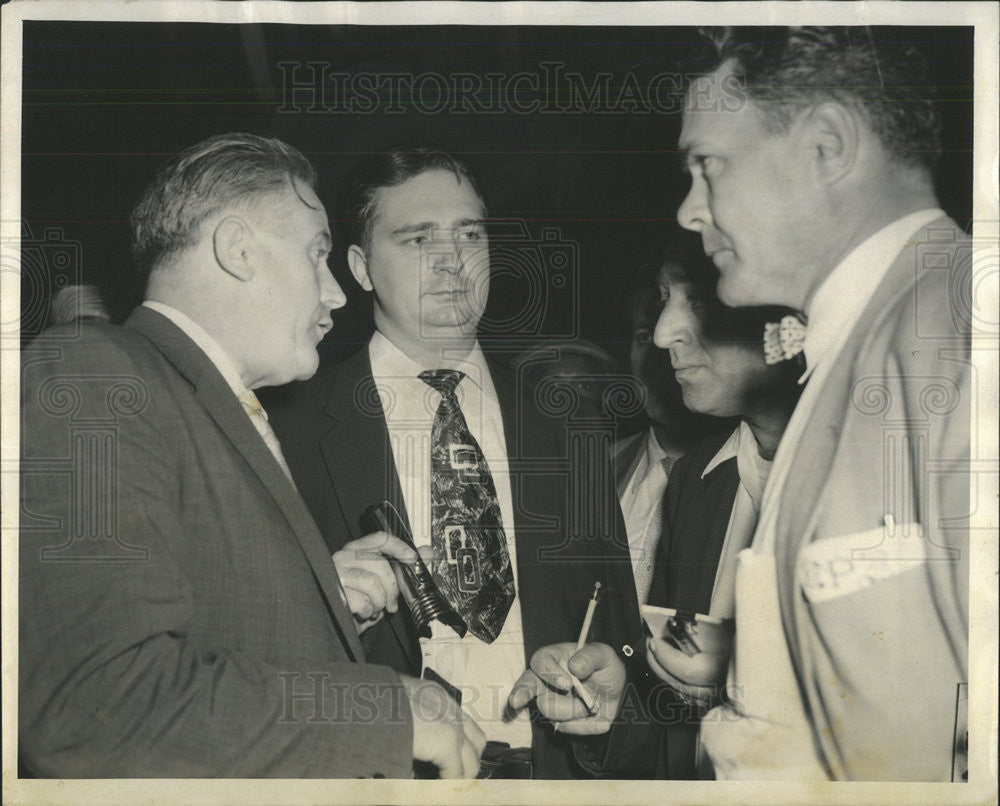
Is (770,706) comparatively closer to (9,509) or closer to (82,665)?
(82,665)

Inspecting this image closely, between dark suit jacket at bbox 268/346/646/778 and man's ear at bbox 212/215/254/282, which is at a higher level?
man's ear at bbox 212/215/254/282

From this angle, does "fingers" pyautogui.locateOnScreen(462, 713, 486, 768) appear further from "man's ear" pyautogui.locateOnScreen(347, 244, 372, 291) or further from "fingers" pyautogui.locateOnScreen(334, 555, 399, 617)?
"man's ear" pyautogui.locateOnScreen(347, 244, 372, 291)

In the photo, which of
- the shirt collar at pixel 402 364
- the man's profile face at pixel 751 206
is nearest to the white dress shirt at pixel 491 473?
the shirt collar at pixel 402 364

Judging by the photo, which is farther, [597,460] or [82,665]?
[597,460]

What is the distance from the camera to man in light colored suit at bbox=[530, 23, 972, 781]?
5.09 feet

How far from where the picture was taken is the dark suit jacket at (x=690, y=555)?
62.3 inches

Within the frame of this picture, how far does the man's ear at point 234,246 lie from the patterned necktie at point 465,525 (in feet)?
1.16

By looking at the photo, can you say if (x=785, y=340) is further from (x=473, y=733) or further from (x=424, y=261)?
(x=473, y=733)

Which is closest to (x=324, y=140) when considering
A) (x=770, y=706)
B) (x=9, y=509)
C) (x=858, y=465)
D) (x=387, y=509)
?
(x=387, y=509)

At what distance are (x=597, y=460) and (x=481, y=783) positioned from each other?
0.59 meters

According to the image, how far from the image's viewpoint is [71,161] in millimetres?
1607

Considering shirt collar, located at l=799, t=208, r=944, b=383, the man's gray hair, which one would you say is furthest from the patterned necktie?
shirt collar, located at l=799, t=208, r=944, b=383

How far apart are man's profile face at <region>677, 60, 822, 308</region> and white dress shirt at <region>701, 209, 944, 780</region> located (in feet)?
0.23

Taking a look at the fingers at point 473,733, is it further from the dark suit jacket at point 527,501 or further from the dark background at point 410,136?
the dark background at point 410,136
